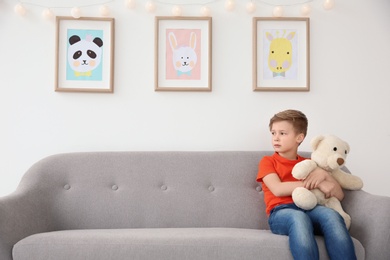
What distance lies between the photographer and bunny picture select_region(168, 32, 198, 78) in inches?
105

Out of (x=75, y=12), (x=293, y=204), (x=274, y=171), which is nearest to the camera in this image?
(x=293, y=204)

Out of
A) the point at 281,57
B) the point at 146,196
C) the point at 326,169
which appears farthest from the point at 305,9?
the point at 146,196

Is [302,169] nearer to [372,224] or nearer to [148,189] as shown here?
[372,224]

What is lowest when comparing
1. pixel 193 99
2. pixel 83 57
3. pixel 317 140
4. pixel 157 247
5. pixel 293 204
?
pixel 157 247

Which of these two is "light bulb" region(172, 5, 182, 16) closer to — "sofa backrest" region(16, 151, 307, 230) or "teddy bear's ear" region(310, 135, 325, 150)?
"sofa backrest" region(16, 151, 307, 230)

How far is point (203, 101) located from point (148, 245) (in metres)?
1.14

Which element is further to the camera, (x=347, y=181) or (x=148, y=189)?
(x=148, y=189)

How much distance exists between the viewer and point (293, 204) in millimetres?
2102

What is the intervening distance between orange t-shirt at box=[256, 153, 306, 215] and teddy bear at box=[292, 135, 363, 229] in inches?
3.1

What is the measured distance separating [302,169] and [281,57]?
873 millimetres

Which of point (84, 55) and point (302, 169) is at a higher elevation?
point (84, 55)

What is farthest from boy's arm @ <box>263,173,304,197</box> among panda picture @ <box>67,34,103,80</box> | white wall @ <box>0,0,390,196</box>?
panda picture @ <box>67,34,103,80</box>

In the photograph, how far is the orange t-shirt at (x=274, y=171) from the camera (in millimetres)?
2157

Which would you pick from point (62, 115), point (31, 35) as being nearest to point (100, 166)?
point (62, 115)
